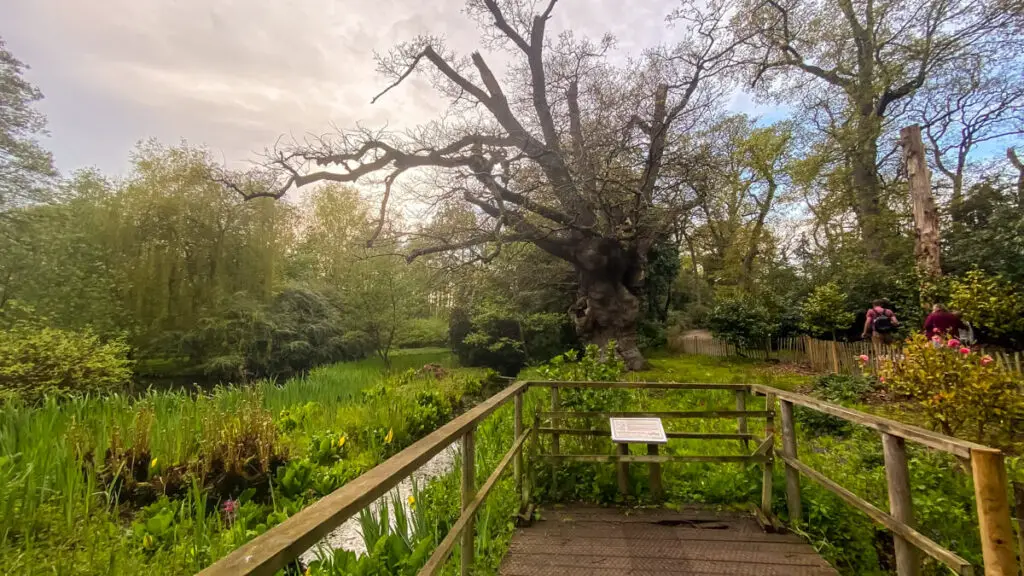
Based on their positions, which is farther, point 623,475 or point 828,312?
point 828,312

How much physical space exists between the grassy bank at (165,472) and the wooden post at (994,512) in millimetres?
3636

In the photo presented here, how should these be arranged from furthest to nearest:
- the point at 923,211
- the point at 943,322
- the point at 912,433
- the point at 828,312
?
the point at 828,312 → the point at 923,211 → the point at 943,322 → the point at 912,433

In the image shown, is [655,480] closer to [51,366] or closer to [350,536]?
[350,536]

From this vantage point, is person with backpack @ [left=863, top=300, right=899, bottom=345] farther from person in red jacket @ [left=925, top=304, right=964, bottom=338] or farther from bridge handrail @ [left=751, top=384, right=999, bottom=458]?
bridge handrail @ [left=751, top=384, right=999, bottom=458]

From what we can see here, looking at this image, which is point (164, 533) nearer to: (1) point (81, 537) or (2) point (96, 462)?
(1) point (81, 537)

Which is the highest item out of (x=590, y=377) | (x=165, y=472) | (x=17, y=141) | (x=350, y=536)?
(x=17, y=141)

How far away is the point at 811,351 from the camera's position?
11336 mm

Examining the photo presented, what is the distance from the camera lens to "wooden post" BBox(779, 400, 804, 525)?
265 centimetres

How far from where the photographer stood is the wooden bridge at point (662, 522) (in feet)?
3.20

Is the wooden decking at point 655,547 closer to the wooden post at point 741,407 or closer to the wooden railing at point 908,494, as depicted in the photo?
the wooden railing at point 908,494

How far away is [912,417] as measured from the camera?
516cm

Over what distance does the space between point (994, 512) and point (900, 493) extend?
463 mm

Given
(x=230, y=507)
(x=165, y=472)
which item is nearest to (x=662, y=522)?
(x=230, y=507)

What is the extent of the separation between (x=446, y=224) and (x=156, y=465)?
660cm
